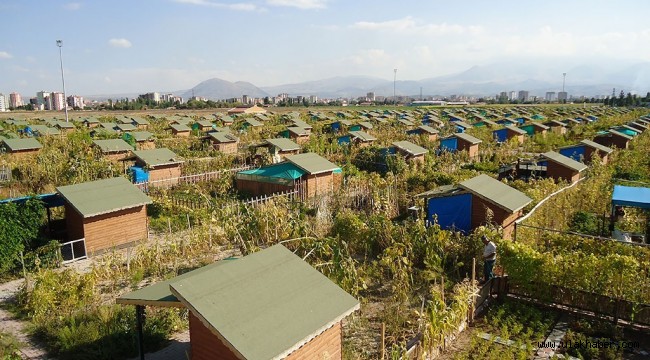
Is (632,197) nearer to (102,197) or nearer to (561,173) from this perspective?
(561,173)

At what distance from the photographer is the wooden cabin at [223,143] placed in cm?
3194

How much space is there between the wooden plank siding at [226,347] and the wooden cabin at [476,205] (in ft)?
22.8

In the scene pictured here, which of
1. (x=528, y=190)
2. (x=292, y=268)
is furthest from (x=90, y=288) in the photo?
(x=528, y=190)

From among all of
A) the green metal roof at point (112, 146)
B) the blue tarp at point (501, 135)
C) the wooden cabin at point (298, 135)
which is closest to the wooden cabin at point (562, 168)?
the blue tarp at point (501, 135)

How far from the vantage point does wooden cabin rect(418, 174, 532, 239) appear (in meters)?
12.7

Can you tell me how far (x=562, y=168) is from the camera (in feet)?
63.7

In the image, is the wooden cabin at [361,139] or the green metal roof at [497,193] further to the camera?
the wooden cabin at [361,139]

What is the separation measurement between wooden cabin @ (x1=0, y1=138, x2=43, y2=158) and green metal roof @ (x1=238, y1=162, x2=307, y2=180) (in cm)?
1555

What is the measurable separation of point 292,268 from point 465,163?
22442mm

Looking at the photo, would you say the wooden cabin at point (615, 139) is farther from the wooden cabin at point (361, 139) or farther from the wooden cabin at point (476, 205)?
the wooden cabin at point (476, 205)

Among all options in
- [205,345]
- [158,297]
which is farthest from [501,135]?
[205,345]

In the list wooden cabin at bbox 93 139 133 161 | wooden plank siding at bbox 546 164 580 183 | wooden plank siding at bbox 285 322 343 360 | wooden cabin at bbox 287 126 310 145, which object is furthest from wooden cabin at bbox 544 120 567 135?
wooden plank siding at bbox 285 322 343 360

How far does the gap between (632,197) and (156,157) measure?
19034 mm

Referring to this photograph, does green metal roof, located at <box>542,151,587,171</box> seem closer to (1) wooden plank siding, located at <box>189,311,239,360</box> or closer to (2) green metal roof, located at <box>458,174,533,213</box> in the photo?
(2) green metal roof, located at <box>458,174,533,213</box>
